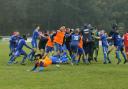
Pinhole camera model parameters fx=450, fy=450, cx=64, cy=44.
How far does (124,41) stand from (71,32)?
319cm

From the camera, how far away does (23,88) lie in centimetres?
1446

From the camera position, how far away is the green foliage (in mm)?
96188

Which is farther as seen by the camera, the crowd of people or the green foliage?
the green foliage

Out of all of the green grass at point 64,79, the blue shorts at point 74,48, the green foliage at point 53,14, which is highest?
the green foliage at point 53,14

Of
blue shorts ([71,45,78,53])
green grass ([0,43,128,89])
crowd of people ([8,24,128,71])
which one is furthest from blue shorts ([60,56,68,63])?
green grass ([0,43,128,89])

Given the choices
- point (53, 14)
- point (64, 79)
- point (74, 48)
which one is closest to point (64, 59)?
point (74, 48)

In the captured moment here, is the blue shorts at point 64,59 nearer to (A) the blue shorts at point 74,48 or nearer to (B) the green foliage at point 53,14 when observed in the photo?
(A) the blue shorts at point 74,48

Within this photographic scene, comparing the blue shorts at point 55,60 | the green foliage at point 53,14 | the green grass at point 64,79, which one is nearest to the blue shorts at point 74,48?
the blue shorts at point 55,60

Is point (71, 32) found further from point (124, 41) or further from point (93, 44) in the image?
point (124, 41)

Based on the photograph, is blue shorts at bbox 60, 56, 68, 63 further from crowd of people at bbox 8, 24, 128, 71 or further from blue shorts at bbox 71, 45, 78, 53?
blue shorts at bbox 71, 45, 78, 53

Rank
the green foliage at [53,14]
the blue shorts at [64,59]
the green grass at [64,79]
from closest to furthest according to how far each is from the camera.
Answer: the green grass at [64,79]
the blue shorts at [64,59]
the green foliage at [53,14]

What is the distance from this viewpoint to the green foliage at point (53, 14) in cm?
9619

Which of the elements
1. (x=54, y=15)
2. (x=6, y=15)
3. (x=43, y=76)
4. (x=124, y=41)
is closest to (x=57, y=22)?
(x=54, y=15)

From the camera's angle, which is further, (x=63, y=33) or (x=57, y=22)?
(x=57, y=22)
